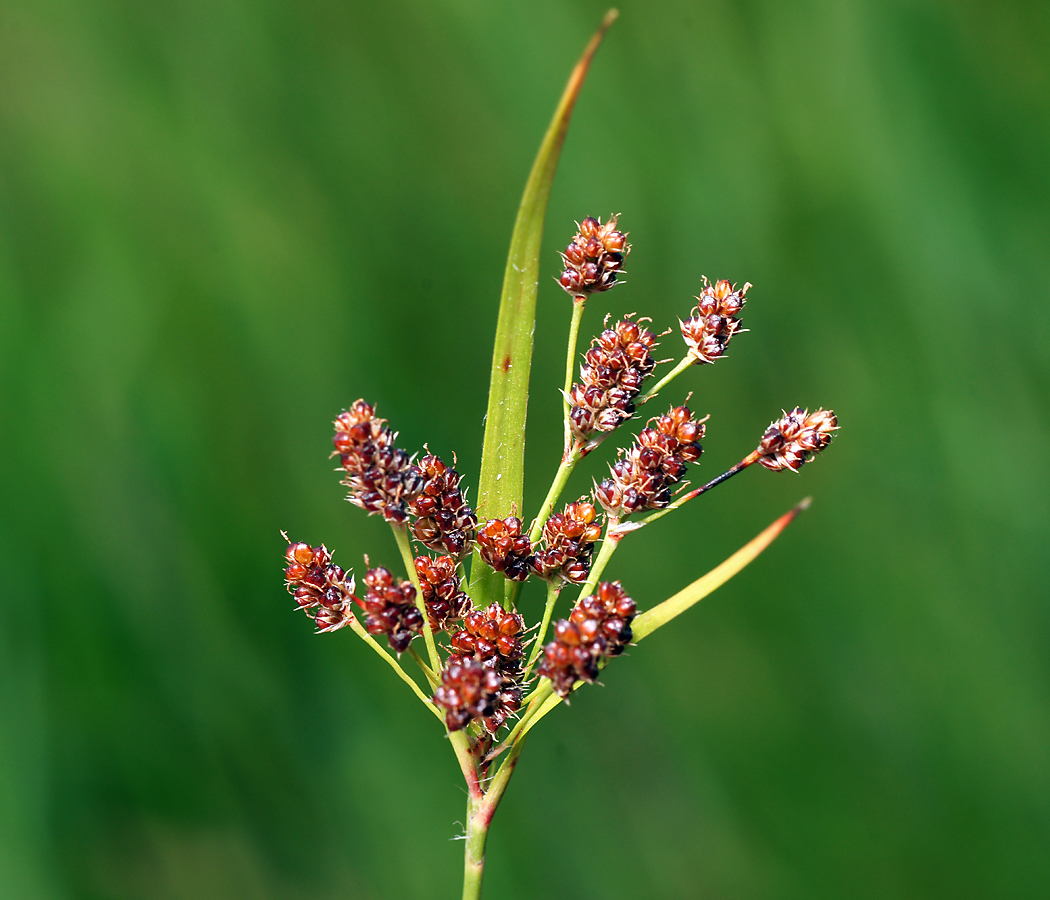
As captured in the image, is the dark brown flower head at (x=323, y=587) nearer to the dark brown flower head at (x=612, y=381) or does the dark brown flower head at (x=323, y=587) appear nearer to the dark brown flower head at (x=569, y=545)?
the dark brown flower head at (x=569, y=545)

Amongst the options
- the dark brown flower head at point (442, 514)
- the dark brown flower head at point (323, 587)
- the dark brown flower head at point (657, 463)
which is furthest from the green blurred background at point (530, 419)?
the dark brown flower head at point (657, 463)

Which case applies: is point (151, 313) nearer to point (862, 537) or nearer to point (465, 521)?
point (465, 521)

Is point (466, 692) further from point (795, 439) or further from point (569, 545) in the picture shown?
point (795, 439)

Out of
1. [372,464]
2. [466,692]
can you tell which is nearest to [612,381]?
[372,464]

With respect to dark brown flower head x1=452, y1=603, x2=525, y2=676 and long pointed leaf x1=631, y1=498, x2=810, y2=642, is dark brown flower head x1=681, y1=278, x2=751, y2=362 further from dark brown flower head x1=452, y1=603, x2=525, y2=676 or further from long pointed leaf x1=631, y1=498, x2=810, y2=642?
dark brown flower head x1=452, y1=603, x2=525, y2=676

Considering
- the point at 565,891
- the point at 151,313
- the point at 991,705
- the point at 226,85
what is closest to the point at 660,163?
the point at 226,85

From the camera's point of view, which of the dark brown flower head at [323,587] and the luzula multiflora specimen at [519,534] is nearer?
the luzula multiflora specimen at [519,534]
